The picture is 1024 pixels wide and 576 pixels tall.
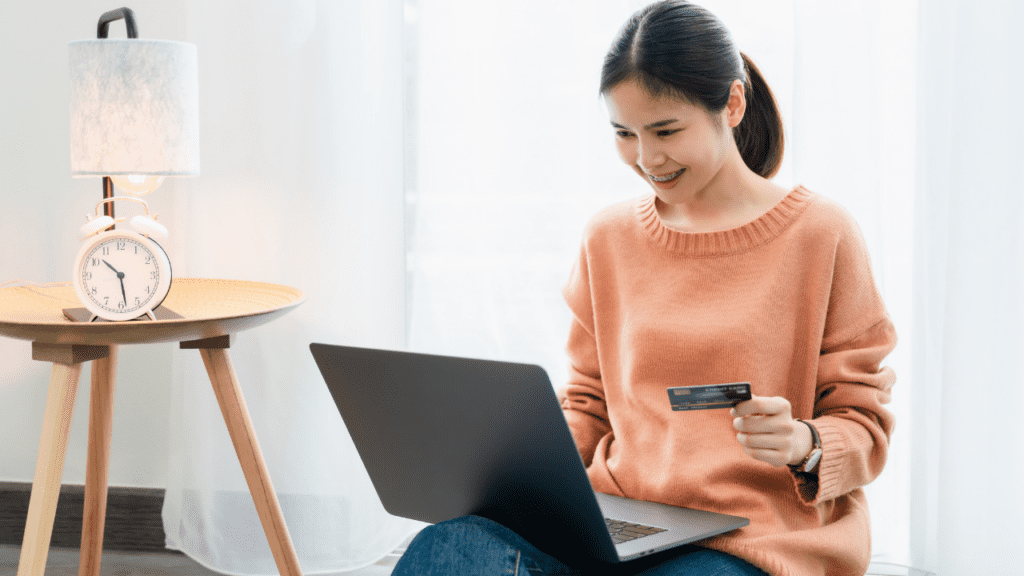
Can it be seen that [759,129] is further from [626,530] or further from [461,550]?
[461,550]

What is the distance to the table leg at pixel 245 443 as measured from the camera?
4.16 ft

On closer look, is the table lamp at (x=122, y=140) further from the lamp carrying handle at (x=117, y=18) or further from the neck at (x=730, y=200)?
the neck at (x=730, y=200)

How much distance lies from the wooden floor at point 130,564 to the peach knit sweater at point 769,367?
2.82 ft

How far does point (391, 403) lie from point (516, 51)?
978 mm

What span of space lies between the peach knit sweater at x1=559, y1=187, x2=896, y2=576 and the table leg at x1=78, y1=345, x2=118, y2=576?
783mm

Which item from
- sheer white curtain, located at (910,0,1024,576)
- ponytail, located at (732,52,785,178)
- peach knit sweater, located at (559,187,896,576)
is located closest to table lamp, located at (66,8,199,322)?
peach knit sweater, located at (559,187,896,576)

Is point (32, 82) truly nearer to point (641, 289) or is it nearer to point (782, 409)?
point (641, 289)

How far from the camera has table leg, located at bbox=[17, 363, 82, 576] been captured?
1082mm

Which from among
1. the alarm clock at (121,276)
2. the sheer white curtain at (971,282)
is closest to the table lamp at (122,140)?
the alarm clock at (121,276)

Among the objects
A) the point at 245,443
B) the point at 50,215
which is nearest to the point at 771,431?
the point at 245,443

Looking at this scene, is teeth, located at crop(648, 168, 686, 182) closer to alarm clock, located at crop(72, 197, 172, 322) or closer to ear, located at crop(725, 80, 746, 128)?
ear, located at crop(725, 80, 746, 128)

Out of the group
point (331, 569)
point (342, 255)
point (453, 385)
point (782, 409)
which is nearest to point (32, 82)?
Result: point (342, 255)

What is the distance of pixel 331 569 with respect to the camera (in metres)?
1.67

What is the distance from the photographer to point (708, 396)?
32.1 inches
